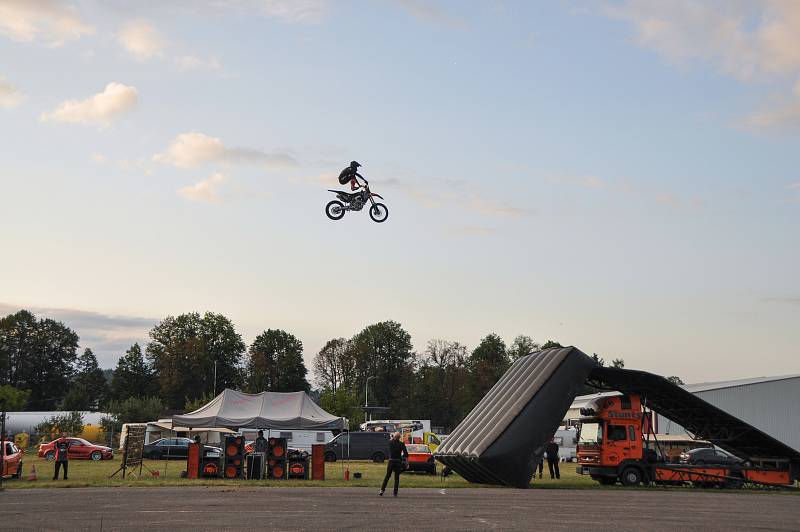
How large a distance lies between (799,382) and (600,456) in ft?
135

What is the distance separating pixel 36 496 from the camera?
22.7 meters

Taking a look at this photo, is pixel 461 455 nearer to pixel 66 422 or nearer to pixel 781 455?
pixel 781 455

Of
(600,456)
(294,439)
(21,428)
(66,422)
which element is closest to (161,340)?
(21,428)

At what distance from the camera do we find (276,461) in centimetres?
3117

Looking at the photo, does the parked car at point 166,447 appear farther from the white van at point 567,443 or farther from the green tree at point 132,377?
the green tree at point 132,377

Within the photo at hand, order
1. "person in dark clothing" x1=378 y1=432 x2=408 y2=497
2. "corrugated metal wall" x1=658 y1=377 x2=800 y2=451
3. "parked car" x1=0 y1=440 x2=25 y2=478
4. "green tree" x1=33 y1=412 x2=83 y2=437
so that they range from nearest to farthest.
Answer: "person in dark clothing" x1=378 y1=432 x2=408 y2=497
"parked car" x1=0 y1=440 x2=25 y2=478
"corrugated metal wall" x1=658 y1=377 x2=800 y2=451
"green tree" x1=33 y1=412 x2=83 y2=437

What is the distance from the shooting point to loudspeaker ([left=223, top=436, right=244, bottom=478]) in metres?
31.0

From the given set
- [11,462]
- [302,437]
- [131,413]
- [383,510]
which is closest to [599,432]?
[383,510]

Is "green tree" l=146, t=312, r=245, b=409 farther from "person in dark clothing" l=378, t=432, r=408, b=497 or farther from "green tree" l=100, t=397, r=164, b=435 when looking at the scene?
"person in dark clothing" l=378, t=432, r=408, b=497

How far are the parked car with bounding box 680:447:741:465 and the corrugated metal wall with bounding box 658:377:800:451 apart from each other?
2721cm

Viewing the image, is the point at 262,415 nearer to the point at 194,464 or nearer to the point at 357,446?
the point at 357,446

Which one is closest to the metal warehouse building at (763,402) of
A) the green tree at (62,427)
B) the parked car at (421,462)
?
the parked car at (421,462)

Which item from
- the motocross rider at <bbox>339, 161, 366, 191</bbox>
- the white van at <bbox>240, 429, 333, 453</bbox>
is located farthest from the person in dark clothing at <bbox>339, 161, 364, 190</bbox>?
the white van at <bbox>240, 429, 333, 453</bbox>

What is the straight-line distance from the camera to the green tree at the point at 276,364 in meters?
115
